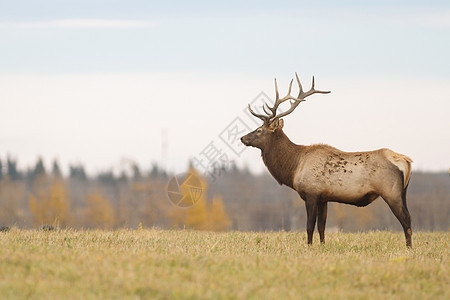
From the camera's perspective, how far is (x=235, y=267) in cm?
886

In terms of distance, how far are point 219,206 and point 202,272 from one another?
8338cm

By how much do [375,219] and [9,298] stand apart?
7699 centimetres

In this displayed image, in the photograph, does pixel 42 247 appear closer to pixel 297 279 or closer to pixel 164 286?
pixel 164 286

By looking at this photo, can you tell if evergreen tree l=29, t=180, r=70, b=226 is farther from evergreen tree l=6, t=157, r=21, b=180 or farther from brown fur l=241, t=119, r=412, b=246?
brown fur l=241, t=119, r=412, b=246

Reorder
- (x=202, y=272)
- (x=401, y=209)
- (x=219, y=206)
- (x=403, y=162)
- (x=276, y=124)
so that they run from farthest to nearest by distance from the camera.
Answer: (x=219, y=206) → (x=276, y=124) → (x=403, y=162) → (x=401, y=209) → (x=202, y=272)

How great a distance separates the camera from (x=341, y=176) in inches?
512

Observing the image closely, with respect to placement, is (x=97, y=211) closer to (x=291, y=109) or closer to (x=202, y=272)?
(x=291, y=109)

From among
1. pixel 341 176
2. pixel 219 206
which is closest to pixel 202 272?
pixel 341 176

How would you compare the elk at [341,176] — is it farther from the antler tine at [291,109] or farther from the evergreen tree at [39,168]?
the evergreen tree at [39,168]

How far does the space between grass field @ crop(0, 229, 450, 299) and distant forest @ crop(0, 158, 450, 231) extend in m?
56.2

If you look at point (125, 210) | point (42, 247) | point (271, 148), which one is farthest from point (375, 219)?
point (42, 247)

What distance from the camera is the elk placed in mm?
12797

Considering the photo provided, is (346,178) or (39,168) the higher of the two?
(346,178)

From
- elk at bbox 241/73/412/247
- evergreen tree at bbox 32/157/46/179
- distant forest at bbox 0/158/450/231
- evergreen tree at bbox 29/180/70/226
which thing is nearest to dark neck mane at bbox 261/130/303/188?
elk at bbox 241/73/412/247
